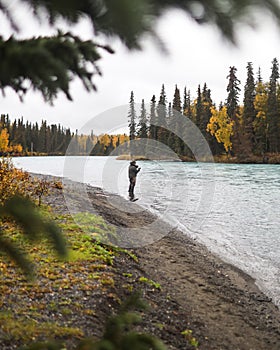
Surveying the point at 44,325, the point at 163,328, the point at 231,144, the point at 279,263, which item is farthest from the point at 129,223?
the point at 231,144

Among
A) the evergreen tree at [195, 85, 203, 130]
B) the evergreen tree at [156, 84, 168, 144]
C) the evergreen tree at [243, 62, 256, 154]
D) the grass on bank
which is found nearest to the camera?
the grass on bank

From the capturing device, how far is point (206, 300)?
6734 millimetres

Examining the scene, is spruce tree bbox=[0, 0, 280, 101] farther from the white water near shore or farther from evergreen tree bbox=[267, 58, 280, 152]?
evergreen tree bbox=[267, 58, 280, 152]

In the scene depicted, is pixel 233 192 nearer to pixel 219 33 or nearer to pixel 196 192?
pixel 196 192

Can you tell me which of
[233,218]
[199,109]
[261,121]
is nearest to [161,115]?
[233,218]

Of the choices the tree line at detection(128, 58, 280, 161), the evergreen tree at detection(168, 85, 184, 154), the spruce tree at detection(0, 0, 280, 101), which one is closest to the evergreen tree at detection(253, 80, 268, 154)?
the tree line at detection(128, 58, 280, 161)

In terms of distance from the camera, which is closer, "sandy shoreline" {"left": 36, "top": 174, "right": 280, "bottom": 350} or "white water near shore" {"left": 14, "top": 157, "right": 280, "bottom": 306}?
"sandy shoreline" {"left": 36, "top": 174, "right": 280, "bottom": 350}

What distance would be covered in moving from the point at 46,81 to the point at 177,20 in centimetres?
47

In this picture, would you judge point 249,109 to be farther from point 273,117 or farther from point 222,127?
point 222,127

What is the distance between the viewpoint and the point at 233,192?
24.5 meters

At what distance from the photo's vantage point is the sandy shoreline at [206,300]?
5.34 metres

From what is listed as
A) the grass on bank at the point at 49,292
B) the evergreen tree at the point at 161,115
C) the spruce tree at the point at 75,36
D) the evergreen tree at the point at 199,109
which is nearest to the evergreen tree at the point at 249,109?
the evergreen tree at the point at 199,109

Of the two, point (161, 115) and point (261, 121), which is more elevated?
point (261, 121)

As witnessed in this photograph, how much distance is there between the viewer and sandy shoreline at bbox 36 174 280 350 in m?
5.34
